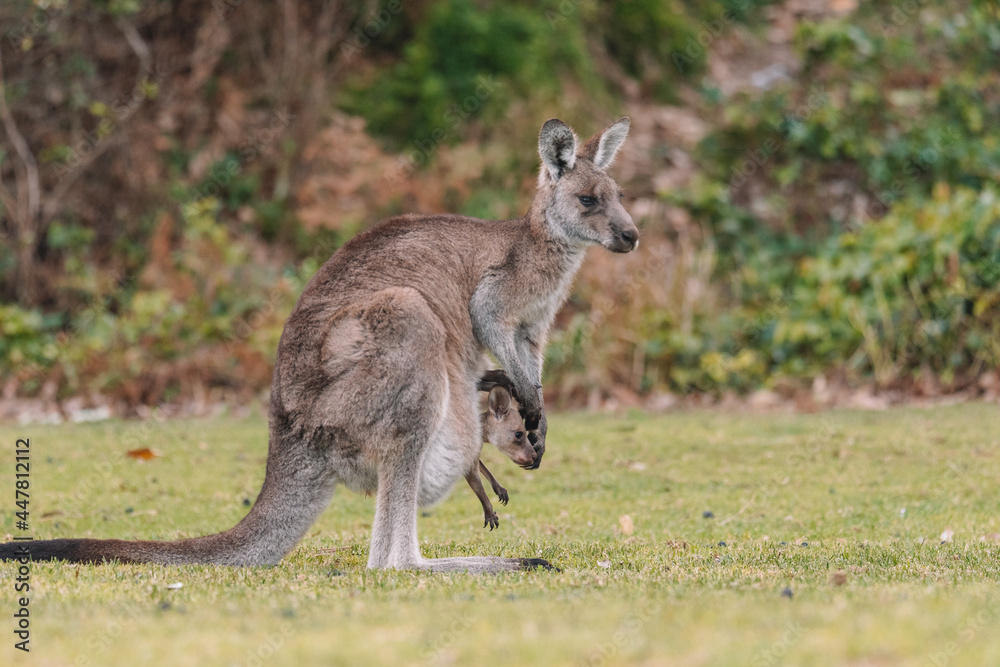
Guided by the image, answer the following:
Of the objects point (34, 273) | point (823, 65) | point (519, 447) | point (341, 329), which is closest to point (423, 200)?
point (34, 273)

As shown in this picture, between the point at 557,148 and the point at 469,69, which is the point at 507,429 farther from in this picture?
the point at 469,69

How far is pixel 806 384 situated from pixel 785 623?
7883 millimetres

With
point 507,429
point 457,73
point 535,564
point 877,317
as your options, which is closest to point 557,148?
point 507,429

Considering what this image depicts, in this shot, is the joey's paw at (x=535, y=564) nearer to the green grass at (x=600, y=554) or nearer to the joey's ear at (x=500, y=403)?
the green grass at (x=600, y=554)

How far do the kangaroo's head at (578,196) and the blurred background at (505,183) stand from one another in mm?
4963

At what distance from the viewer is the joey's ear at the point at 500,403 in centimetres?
619

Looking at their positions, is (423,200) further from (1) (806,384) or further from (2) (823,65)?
(2) (823,65)

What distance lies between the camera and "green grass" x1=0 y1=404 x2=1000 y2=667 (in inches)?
124

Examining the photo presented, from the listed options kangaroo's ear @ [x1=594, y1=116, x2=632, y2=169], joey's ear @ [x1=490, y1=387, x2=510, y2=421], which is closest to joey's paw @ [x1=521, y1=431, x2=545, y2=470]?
joey's ear @ [x1=490, y1=387, x2=510, y2=421]

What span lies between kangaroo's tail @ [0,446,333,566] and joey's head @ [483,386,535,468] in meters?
1.16

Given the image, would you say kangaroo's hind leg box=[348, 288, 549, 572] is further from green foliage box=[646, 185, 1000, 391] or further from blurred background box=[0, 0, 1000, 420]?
green foliage box=[646, 185, 1000, 391]

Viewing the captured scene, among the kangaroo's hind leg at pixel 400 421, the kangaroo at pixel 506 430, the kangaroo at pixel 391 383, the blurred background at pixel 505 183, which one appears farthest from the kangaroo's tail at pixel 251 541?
the blurred background at pixel 505 183

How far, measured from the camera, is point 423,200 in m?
12.6

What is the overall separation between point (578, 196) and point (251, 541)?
2.38 m
